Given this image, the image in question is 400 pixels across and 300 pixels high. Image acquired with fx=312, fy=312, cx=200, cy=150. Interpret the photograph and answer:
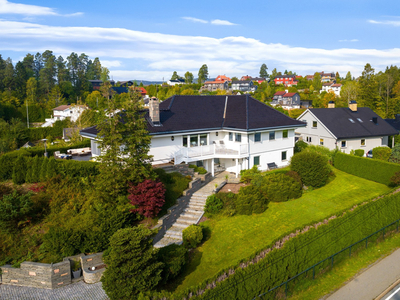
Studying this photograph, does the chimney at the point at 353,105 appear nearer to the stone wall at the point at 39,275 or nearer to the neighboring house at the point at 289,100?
the stone wall at the point at 39,275

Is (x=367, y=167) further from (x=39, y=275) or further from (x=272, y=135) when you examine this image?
(x=39, y=275)

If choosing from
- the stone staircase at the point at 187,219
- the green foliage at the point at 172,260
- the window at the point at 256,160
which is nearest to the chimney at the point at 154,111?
the stone staircase at the point at 187,219

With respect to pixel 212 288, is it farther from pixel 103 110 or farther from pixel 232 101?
pixel 232 101

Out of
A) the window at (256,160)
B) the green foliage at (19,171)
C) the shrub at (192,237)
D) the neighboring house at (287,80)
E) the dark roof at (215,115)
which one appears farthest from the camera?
the neighboring house at (287,80)

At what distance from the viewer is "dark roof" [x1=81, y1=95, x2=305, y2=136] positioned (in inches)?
1065

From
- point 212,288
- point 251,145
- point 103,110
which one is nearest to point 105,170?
point 103,110

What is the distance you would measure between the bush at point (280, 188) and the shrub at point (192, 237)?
7575 millimetres

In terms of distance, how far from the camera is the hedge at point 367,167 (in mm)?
26531

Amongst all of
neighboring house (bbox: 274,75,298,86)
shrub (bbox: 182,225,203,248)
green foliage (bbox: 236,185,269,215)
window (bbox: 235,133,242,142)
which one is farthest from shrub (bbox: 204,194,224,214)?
neighboring house (bbox: 274,75,298,86)

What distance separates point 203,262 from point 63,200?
9655 mm

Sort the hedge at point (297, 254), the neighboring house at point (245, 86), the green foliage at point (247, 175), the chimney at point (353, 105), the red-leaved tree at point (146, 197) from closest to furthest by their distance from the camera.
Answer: the hedge at point (297, 254) < the red-leaved tree at point (146, 197) < the green foliage at point (247, 175) < the chimney at point (353, 105) < the neighboring house at point (245, 86)

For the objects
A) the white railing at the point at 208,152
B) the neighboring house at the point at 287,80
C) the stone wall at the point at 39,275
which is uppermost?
the neighboring house at the point at 287,80

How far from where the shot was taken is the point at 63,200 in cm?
1945

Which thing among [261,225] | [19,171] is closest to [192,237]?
[261,225]
